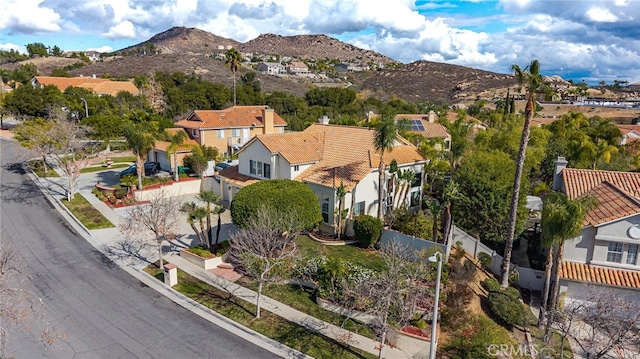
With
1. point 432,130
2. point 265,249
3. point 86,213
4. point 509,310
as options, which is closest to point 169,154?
point 86,213

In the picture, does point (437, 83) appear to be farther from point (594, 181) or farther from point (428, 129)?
point (594, 181)

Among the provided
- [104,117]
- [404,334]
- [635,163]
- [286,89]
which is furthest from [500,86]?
[404,334]

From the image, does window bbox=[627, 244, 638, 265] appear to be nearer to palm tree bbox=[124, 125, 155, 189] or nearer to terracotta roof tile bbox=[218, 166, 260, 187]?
terracotta roof tile bbox=[218, 166, 260, 187]

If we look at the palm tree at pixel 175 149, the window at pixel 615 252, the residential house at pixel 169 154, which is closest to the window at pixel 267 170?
the palm tree at pixel 175 149

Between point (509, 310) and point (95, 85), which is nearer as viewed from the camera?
point (509, 310)

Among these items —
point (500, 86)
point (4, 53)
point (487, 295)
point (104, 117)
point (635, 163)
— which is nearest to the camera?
point (487, 295)

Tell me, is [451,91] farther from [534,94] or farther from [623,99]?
[534,94]
